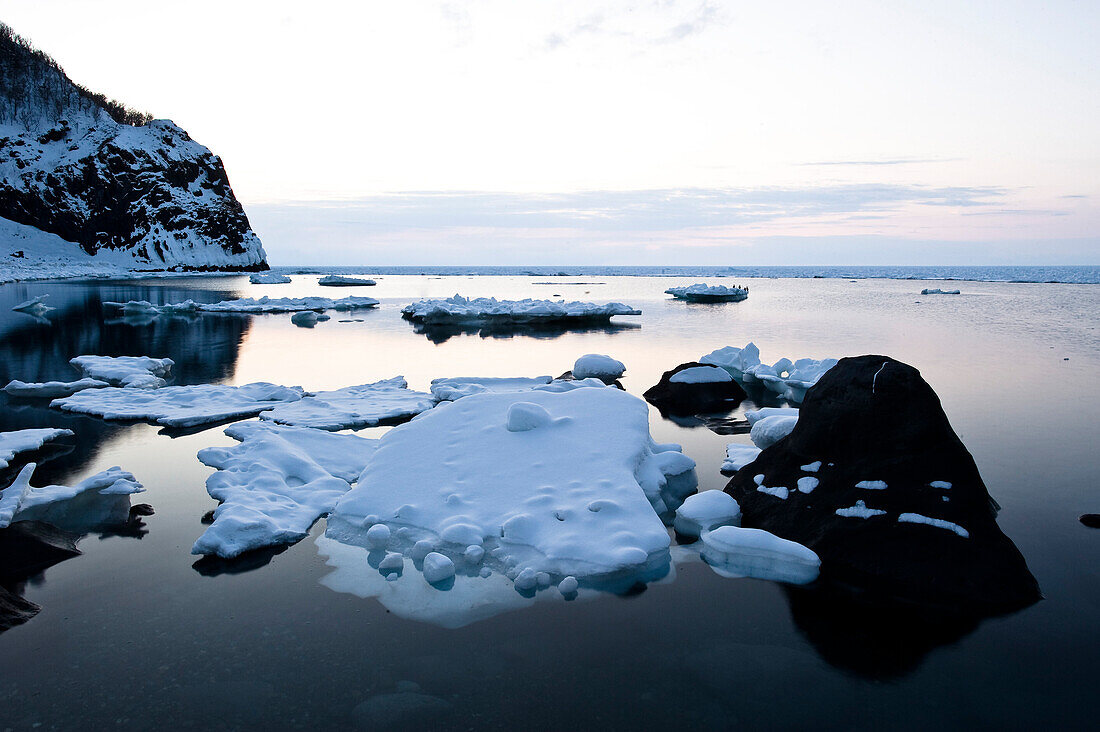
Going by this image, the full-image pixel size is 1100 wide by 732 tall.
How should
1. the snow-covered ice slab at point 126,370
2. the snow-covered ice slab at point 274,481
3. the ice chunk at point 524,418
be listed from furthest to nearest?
the snow-covered ice slab at point 126,370, the ice chunk at point 524,418, the snow-covered ice slab at point 274,481

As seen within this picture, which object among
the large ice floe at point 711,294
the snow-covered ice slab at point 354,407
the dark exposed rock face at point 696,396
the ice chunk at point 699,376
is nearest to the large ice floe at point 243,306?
the large ice floe at point 711,294

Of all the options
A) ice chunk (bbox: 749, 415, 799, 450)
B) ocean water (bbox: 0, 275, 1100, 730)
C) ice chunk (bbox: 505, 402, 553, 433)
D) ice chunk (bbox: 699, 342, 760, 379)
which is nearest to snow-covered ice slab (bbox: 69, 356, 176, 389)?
ocean water (bbox: 0, 275, 1100, 730)

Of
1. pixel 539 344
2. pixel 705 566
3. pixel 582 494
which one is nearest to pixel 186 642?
pixel 582 494

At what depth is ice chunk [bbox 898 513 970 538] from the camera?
5188 mm

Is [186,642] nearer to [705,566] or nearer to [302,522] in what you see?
[302,522]

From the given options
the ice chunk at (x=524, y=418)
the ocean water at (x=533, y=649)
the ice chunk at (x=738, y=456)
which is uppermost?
the ice chunk at (x=524, y=418)

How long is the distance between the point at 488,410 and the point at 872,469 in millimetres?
4227

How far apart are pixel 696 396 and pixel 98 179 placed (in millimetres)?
79722

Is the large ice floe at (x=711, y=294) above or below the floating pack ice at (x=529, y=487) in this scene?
above

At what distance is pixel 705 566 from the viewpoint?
554 cm

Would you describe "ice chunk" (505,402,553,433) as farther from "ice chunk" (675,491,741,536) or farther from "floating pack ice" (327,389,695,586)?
"ice chunk" (675,491,741,536)

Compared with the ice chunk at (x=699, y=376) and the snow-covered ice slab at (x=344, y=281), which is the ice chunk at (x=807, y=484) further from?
the snow-covered ice slab at (x=344, y=281)

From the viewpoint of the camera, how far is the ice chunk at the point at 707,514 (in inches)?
246

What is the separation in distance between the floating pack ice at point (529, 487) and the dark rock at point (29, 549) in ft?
7.11
